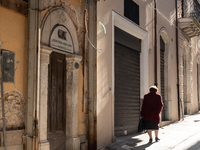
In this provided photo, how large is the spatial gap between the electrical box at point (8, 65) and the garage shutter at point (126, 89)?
443 centimetres

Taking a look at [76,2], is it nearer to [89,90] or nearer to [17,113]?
[89,90]

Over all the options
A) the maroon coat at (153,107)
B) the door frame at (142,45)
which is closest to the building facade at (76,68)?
the door frame at (142,45)

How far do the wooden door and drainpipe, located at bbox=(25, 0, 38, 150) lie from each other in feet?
2.79

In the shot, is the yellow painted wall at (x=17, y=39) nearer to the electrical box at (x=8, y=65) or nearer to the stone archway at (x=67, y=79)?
the electrical box at (x=8, y=65)

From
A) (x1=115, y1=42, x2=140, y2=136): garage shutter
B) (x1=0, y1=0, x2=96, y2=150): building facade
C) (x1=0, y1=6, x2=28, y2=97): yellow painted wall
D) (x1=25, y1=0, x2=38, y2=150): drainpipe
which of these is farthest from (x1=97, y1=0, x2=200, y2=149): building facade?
(x1=0, y1=6, x2=28, y2=97): yellow painted wall

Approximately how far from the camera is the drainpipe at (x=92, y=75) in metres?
6.66

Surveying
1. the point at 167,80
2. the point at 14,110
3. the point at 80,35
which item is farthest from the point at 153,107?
the point at 167,80

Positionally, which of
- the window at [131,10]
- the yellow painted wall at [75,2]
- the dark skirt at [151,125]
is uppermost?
the window at [131,10]

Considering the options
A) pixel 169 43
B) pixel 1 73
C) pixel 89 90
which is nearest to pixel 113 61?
pixel 89 90

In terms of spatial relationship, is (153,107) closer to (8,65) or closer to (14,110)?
(14,110)

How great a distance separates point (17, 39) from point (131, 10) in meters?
5.29

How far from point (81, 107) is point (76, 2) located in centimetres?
245

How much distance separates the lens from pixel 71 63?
623cm

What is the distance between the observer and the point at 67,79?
624cm
